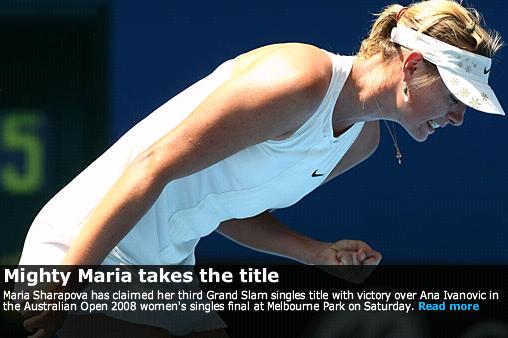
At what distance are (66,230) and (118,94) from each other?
1.57 m

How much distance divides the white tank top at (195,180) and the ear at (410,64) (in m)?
0.10

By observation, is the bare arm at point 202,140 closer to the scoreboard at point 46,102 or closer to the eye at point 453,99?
the eye at point 453,99

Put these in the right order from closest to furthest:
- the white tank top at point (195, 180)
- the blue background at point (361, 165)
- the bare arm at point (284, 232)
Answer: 1. the white tank top at point (195, 180)
2. the bare arm at point (284, 232)
3. the blue background at point (361, 165)

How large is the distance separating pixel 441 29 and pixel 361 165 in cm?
155

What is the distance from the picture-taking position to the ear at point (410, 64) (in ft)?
6.27

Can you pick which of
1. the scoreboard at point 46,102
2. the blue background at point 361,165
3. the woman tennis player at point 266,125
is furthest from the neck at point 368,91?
the scoreboard at point 46,102

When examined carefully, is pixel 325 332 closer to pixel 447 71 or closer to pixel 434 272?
pixel 434 272

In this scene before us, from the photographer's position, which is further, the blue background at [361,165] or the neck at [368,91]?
the blue background at [361,165]

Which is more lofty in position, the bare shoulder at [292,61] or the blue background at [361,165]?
the blue background at [361,165]

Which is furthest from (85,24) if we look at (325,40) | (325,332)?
(325,332)

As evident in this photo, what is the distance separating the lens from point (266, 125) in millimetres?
1774

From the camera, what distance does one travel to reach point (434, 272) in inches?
131

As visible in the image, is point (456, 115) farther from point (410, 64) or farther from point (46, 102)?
point (46, 102)

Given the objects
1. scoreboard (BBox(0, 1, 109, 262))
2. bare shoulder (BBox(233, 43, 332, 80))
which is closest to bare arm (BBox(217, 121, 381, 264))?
bare shoulder (BBox(233, 43, 332, 80))
